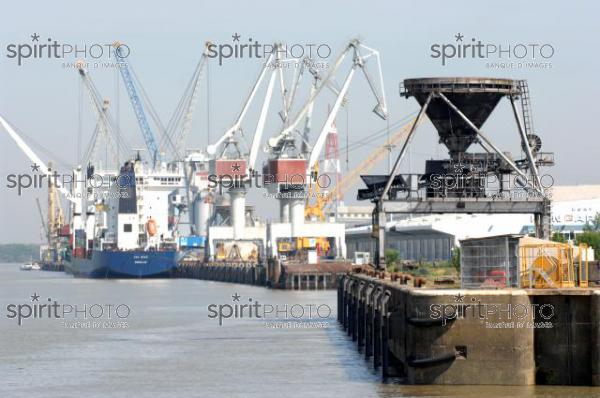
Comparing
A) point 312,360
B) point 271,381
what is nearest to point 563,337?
point 271,381

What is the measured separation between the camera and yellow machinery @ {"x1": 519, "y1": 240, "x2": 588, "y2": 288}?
3644 cm

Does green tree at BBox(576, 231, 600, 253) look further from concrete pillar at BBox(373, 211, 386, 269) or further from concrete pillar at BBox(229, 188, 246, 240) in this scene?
concrete pillar at BBox(229, 188, 246, 240)

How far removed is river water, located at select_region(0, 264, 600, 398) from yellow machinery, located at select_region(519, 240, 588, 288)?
3.10 m

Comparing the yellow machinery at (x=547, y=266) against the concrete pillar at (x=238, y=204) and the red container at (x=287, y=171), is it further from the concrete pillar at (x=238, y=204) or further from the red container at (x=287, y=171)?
the concrete pillar at (x=238, y=204)

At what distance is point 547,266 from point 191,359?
18332mm

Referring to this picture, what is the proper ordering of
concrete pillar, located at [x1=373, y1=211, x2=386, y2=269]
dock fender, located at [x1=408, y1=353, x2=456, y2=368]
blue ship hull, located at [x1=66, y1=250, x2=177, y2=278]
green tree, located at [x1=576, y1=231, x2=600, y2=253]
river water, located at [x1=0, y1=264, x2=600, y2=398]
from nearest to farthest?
dock fender, located at [x1=408, y1=353, x2=456, y2=368]
river water, located at [x1=0, y1=264, x2=600, y2=398]
concrete pillar, located at [x1=373, y1=211, x2=386, y2=269]
green tree, located at [x1=576, y1=231, x2=600, y2=253]
blue ship hull, located at [x1=66, y1=250, x2=177, y2=278]

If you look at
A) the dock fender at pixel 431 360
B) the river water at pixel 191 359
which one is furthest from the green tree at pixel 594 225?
the dock fender at pixel 431 360

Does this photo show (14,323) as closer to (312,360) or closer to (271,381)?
(312,360)

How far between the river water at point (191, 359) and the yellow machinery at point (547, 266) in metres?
3.10

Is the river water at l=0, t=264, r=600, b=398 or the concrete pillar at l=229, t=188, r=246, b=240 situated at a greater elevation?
the concrete pillar at l=229, t=188, r=246, b=240

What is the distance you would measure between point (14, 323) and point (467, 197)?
28.0m

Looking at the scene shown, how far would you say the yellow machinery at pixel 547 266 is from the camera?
3644cm

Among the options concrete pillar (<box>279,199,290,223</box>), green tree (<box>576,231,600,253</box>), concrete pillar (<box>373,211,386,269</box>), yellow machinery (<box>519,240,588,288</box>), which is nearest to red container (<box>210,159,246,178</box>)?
concrete pillar (<box>279,199,290,223</box>)

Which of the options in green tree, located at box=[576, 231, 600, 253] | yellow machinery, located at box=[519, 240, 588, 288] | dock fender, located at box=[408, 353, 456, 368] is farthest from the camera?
green tree, located at box=[576, 231, 600, 253]
